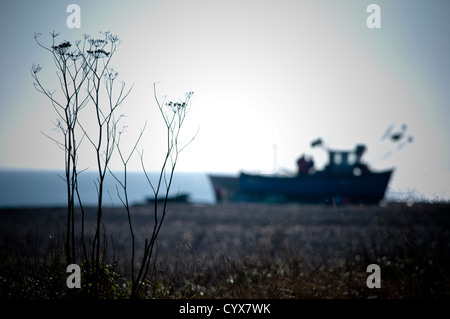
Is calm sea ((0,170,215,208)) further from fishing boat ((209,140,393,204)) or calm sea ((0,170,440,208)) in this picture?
fishing boat ((209,140,393,204))

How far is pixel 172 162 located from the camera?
97.2 inches

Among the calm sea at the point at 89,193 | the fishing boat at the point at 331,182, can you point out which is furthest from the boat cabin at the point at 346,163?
the calm sea at the point at 89,193

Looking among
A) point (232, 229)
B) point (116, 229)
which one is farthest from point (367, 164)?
point (116, 229)

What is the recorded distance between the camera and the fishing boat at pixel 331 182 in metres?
22.9

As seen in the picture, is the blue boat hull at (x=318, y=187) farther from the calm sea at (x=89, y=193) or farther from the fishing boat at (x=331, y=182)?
the calm sea at (x=89, y=193)

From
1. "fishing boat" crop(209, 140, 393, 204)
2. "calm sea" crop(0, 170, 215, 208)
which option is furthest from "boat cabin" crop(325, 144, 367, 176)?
"calm sea" crop(0, 170, 215, 208)

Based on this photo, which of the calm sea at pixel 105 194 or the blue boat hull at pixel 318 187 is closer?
the calm sea at pixel 105 194

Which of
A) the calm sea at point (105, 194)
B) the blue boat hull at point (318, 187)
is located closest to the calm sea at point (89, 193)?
the calm sea at point (105, 194)

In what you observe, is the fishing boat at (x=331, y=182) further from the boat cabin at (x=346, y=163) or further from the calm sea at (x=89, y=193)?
the calm sea at (x=89, y=193)

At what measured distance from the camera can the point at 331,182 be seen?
22922 mm

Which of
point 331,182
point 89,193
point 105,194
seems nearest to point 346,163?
point 331,182

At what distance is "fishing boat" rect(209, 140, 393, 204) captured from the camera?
2294cm

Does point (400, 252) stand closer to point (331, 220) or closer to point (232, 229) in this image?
point (232, 229)
